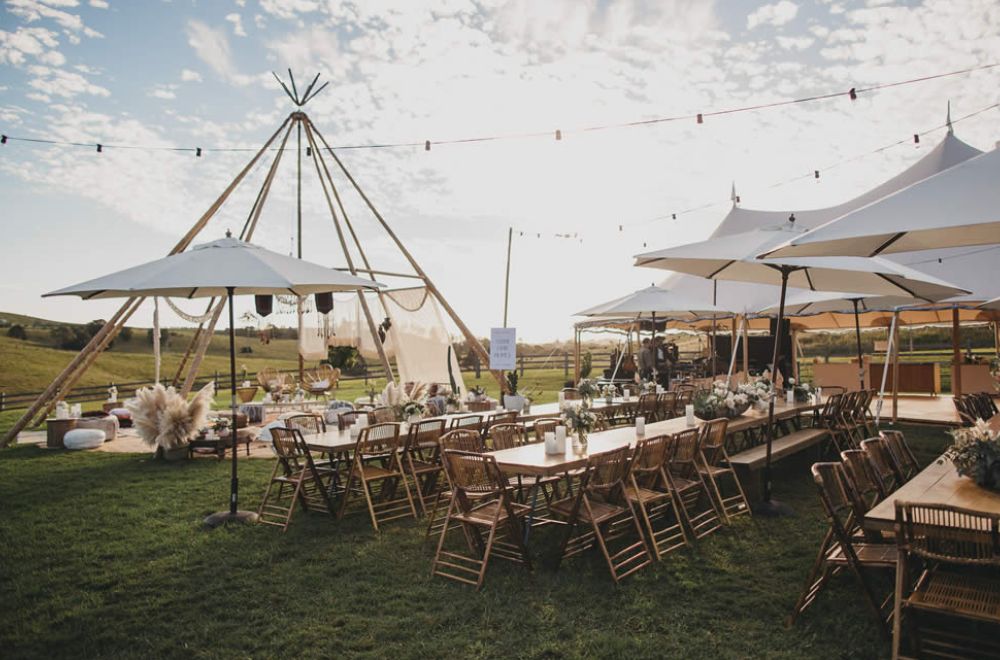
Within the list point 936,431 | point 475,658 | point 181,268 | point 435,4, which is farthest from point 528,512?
point 936,431

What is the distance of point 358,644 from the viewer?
3572 mm

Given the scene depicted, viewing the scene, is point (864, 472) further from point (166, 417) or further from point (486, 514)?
point (166, 417)

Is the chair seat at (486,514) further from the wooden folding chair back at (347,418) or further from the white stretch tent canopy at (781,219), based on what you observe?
the white stretch tent canopy at (781,219)

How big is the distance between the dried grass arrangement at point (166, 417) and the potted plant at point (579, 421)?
633cm

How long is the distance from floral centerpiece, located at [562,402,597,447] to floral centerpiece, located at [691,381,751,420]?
9.19 ft

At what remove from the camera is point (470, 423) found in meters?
7.70

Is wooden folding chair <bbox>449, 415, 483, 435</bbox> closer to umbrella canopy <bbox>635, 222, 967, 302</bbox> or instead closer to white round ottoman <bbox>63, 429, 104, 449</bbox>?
umbrella canopy <bbox>635, 222, 967, 302</bbox>

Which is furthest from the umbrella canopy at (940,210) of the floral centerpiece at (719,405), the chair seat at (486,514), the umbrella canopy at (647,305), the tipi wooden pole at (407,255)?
the tipi wooden pole at (407,255)

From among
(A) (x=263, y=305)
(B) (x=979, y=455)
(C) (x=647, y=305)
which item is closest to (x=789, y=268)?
(B) (x=979, y=455)

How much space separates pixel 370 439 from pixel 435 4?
6303mm

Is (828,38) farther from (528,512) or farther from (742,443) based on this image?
(528,512)

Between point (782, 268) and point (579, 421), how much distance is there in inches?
107

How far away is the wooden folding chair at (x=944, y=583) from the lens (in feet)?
9.50

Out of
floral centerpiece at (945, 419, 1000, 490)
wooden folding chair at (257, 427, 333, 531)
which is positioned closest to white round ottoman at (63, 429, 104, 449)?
wooden folding chair at (257, 427, 333, 531)
